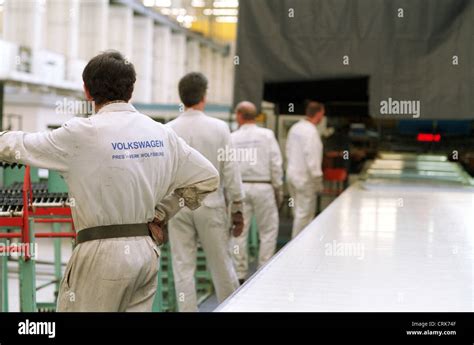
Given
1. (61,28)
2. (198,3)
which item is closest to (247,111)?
(61,28)

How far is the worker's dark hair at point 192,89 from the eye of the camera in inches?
187

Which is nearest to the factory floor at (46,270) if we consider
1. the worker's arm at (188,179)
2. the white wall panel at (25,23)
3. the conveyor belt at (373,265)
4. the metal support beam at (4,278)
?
the metal support beam at (4,278)

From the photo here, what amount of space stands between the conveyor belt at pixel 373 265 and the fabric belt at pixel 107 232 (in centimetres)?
50

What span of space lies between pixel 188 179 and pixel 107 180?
1.34 feet

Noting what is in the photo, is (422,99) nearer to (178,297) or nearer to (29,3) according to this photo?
(178,297)

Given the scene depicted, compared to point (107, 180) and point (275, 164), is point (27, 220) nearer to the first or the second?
point (107, 180)

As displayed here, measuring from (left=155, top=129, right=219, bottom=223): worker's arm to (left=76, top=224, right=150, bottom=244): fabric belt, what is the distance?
216 millimetres

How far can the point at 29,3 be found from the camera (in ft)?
56.9

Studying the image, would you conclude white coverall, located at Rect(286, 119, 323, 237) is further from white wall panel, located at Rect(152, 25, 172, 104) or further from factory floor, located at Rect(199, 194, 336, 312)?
white wall panel, located at Rect(152, 25, 172, 104)

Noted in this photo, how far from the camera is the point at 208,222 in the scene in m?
4.69

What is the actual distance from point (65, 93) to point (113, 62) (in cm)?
1866

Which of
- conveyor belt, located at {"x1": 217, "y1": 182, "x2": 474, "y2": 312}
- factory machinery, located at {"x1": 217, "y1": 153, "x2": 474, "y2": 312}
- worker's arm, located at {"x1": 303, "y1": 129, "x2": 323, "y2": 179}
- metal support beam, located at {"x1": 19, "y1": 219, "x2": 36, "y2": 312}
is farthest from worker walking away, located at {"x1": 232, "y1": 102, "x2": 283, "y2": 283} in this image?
metal support beam, located at {"x1": 19, "y1": 219, "x2": 36, "y2": 312}
